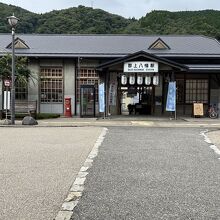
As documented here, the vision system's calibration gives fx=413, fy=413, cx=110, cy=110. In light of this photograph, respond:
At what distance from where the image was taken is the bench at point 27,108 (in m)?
24.7

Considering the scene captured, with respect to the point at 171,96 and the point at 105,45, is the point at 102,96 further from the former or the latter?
the point at 105,45

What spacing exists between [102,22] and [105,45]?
71.9 feet

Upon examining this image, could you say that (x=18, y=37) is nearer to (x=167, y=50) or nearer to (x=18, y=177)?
(x=167, y=50)

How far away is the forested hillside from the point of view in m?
47.6

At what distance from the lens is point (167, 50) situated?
28.8 meters

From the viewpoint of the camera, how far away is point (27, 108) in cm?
2542

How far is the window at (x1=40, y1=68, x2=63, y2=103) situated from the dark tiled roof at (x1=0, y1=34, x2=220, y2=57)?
1.31m

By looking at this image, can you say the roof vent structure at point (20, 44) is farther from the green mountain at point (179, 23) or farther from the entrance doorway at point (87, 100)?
the green mountain at point (179, 23)

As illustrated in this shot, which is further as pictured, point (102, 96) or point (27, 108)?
point (27, 108)

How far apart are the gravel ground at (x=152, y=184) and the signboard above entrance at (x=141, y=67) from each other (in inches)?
492

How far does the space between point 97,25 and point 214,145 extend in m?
38.9

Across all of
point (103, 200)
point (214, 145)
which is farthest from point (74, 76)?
point (103, 200)

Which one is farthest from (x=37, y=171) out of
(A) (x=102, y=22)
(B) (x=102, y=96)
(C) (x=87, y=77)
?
(A) (x=102, y=22)

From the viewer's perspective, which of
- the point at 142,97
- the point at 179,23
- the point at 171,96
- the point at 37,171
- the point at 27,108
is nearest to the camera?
the point at 37,171
